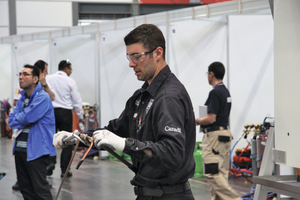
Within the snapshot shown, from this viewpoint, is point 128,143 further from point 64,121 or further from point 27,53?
point 27,53

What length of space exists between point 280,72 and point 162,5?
45.9ft

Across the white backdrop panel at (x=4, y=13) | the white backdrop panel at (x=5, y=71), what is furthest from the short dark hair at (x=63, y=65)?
the white backdrop panel at (x=4, y=13)

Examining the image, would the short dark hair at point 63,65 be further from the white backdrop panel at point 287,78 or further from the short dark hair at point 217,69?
the white backdrop panel at point 287,78

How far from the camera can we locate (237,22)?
22.5ft

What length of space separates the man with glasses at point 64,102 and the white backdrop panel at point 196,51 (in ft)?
5.93

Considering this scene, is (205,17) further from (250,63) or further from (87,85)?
(87,85)

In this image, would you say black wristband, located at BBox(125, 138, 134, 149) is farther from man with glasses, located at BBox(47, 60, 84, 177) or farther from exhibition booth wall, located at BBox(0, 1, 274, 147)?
man with glasses, located at BBox(47, 60, 84, 177)

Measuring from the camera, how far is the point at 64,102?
700cm

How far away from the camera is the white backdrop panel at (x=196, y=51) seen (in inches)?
280

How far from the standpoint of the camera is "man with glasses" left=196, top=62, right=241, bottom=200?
4965 millimetres

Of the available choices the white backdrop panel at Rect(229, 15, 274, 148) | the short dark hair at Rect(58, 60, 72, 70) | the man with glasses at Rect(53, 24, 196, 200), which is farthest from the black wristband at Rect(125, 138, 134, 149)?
the short dark hair at Rect(58, 60, 72, 70)

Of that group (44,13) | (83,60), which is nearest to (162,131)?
(83,60)

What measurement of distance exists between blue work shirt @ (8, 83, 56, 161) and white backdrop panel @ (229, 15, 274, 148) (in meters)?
3.24

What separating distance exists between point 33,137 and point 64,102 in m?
2.51
